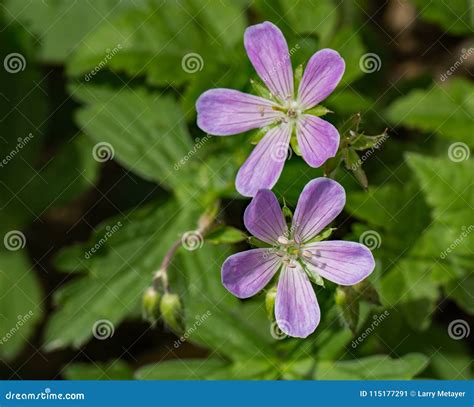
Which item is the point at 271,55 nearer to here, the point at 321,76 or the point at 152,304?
the point at 321,76

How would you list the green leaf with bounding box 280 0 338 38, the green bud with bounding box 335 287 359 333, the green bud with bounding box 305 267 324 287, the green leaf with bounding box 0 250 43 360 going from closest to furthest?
the green bud with bounding box 305 267 324 287, the green bud with bounding box 335 287 359 333, the green leaf with bounding box 280 0 338 38, the green leaf with bounding box 0 250 43 360

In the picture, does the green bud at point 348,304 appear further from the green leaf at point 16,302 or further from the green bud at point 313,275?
the green leaf at point 16,302

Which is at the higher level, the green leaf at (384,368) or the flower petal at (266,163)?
the flower petal at (266,163)

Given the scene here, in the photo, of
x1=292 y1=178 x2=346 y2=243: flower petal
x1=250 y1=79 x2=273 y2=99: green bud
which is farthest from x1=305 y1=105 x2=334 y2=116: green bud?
x1=292 y1=178 x2=346 y2=243: flower petal

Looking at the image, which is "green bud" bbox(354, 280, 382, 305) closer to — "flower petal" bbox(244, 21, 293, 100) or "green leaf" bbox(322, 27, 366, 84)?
"flower petal" bbox(244, 21, 293, 100)

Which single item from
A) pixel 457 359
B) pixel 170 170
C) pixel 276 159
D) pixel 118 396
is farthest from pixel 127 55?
pixel 457 359

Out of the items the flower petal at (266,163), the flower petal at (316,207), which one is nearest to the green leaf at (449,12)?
the flower petal at (266,163)

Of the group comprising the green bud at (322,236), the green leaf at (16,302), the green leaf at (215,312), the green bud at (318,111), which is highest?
the green bud at (318,111)
